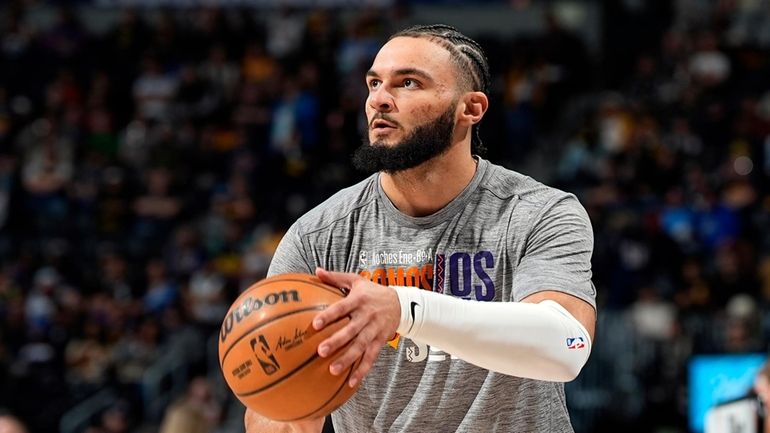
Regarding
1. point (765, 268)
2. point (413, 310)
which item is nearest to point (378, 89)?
point (413, 310)

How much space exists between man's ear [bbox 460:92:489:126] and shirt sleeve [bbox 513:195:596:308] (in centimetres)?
51

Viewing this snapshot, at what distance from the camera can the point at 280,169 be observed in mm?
16016

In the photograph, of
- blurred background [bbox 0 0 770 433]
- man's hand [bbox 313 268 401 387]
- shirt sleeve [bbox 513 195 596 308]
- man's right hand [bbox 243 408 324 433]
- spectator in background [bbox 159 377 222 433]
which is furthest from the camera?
blurred background [bbox 0 0 770 433]

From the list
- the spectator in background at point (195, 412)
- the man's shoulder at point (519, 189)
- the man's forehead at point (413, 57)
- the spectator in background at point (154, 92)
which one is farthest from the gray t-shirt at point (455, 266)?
the spectator in background at point (154, 92)

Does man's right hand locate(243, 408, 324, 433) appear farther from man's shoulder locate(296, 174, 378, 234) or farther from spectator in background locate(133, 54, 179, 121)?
spectator in background locate(133, 54, 179, 121)

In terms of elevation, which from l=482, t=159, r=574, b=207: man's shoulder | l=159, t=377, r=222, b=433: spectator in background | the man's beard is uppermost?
the man's beard

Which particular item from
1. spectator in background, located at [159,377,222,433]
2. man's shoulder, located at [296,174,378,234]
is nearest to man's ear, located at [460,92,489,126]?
man's shoulder, located at [296,174,378,234]

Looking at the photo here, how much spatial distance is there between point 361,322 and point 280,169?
12.7 m

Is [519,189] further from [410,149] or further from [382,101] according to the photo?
[382,101]

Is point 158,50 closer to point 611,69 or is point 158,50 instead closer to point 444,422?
point 611,69

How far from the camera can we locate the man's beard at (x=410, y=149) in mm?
4465

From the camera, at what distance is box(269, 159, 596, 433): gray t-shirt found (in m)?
4.36

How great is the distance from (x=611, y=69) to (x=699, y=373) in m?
9.38

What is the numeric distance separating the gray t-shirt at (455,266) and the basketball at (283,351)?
74 cm
